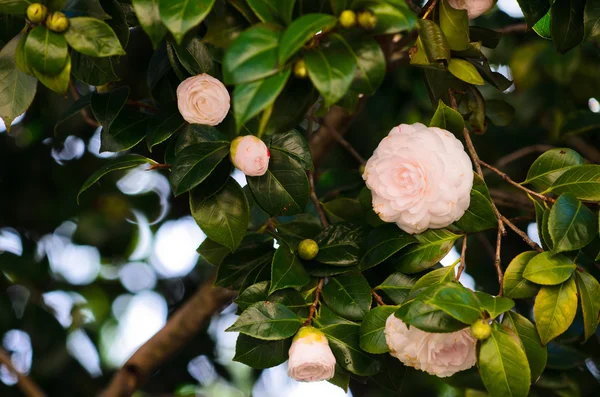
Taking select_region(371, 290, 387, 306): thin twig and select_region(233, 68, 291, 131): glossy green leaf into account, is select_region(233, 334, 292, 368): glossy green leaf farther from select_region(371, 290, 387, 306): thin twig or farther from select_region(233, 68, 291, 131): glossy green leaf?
select_region(233, 68, 291, 131): glossy green leaf

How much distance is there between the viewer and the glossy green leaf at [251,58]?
611mm

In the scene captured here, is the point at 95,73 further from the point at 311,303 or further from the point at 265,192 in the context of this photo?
the point at 311,303

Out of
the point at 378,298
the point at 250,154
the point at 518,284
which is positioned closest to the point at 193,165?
the point at 250,154

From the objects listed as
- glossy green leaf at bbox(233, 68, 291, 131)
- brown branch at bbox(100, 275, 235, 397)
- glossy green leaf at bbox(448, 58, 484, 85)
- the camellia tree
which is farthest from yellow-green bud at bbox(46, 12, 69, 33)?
brown branch at bbox(100, 275, 235, 397)

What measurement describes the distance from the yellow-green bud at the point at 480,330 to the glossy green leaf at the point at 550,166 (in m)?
0.26

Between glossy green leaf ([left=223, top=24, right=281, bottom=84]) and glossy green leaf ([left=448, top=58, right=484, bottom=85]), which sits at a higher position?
glossy green leaf ([left=223, top=24, right=281, bottom=84])

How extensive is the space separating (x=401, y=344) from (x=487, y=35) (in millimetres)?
461

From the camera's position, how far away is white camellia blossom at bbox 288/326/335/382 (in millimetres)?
797

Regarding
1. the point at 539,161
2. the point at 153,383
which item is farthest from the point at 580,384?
the point at 153,383

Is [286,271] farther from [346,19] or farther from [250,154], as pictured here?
[346,19]

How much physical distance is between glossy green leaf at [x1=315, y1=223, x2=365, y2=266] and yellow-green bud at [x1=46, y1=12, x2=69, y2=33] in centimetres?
41

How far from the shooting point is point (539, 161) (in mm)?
915

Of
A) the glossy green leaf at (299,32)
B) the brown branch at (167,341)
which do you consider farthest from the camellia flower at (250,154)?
the brown branch at (167,341)

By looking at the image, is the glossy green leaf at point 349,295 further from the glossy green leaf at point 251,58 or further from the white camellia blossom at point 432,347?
the glossy green leaf at point 251,58
